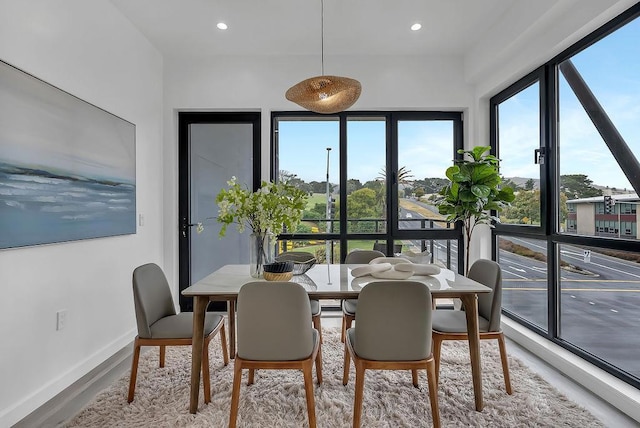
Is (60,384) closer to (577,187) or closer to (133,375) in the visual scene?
(133,375)

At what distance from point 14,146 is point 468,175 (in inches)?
128

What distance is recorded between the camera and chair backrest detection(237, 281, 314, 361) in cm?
166

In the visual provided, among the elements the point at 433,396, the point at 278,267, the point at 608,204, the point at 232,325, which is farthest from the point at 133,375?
the point at 608,204

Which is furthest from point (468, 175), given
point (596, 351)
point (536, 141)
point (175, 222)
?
point (175, 222)

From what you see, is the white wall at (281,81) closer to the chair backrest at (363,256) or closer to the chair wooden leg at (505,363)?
the chair backrest at (363,256)

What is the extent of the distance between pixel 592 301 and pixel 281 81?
3.40 meters

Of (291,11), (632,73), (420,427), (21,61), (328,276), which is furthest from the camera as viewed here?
(291,11)

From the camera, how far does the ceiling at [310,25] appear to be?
282 cm

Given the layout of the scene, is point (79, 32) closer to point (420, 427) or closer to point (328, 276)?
point (328, 276)

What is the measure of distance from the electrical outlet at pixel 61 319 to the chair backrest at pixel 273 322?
1.37 meters

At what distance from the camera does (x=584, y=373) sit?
2.24 m

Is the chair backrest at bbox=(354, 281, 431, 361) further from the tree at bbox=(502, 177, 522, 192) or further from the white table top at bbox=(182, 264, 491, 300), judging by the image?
the tree at bbox=(502, 177, 522, 192)

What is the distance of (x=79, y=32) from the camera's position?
2.45 meters

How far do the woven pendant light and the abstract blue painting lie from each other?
58.0 inches
